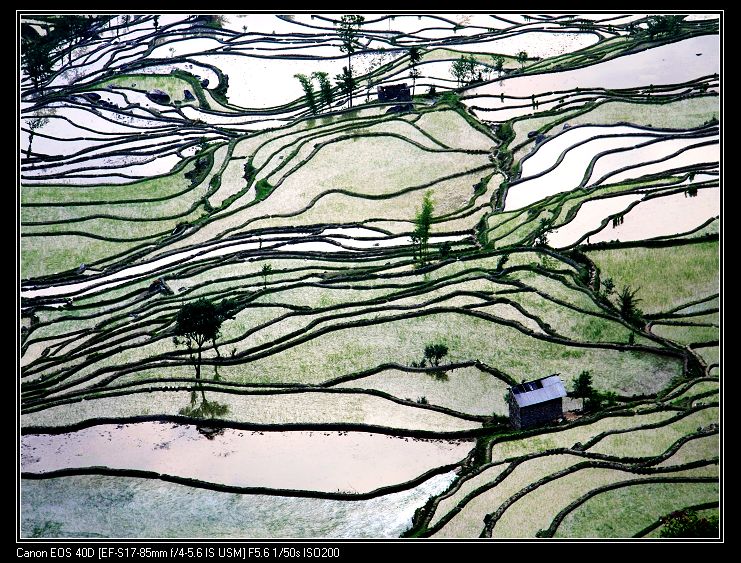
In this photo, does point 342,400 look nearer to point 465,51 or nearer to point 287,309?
point 287,309

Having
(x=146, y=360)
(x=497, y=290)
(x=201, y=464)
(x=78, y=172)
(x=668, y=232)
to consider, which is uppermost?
(x=78, y=172)

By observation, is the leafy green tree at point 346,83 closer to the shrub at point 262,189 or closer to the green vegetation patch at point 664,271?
the shrub at point 262,189

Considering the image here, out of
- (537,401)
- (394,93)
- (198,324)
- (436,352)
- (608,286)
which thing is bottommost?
(537,401)

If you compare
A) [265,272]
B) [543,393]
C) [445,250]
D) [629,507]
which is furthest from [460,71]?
[629,507]

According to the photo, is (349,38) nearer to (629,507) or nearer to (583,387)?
(583,387)

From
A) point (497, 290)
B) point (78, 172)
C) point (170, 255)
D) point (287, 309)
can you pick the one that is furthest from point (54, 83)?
point (497, 290)

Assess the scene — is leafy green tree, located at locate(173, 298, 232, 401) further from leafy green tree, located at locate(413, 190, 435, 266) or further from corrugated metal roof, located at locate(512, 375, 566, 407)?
leafy green tree, located at locate(413, 190, 435, 266)

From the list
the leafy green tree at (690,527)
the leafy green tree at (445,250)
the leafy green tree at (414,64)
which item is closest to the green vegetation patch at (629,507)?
the leafy green tree at (690,527)
